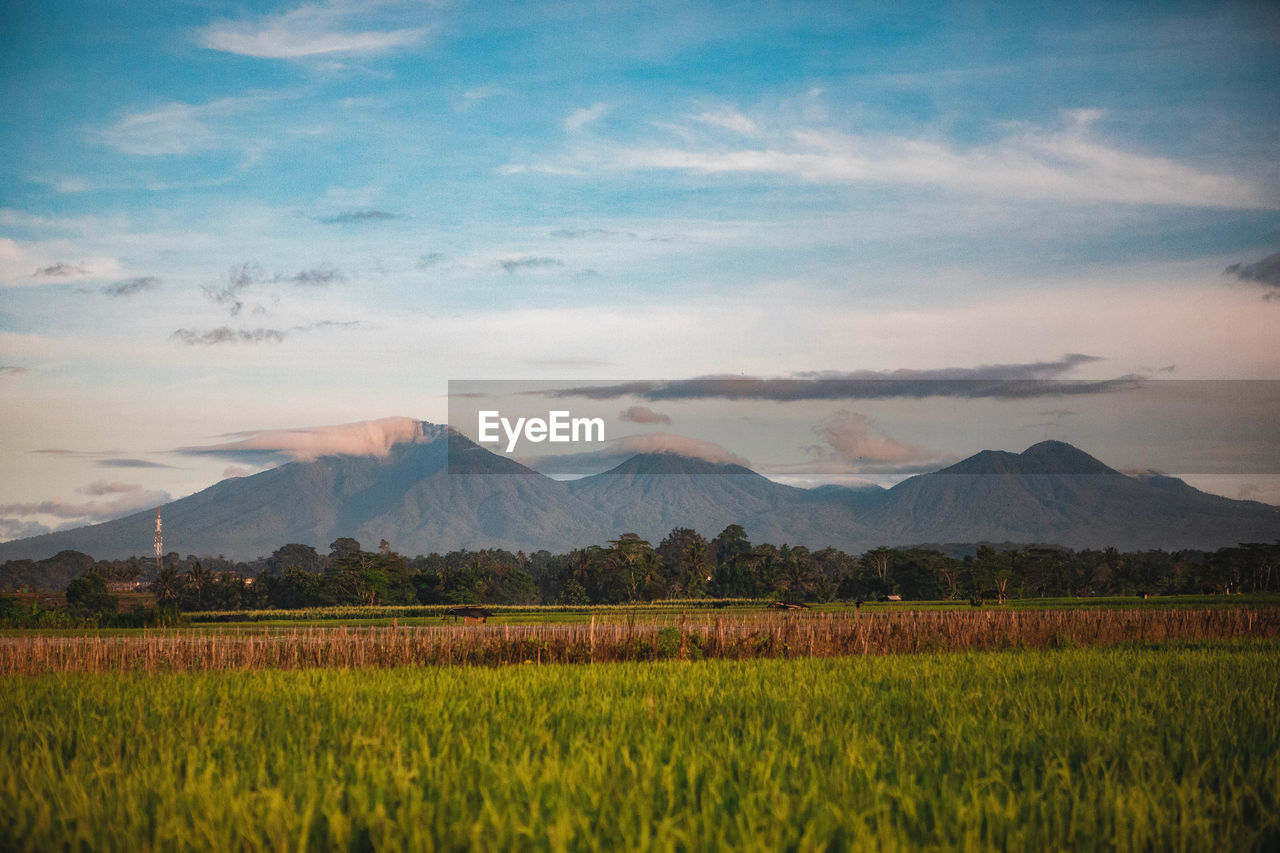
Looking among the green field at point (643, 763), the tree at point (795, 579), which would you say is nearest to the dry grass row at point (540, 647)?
the green field at point (643, 763)

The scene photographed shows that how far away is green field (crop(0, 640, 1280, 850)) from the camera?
6.16 meters

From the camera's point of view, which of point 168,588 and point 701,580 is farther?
point 701,580

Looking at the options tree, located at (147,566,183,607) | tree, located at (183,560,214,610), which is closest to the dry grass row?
tree, located at (183,560,214,610)

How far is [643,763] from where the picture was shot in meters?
8.06

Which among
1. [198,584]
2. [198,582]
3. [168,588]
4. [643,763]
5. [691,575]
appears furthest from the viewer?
[691,575]

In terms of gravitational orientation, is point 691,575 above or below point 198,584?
below

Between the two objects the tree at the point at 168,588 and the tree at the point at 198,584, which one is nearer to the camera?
the tree at the point at 198,584

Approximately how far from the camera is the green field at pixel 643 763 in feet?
20.2

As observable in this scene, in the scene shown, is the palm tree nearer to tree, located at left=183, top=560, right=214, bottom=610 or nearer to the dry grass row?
tree, located at left=183, top=560, right=214, bottom=610

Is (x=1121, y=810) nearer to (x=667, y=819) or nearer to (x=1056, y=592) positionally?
(x=667, y=819)

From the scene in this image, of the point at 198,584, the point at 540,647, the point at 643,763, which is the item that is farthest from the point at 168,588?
the point at 643,763

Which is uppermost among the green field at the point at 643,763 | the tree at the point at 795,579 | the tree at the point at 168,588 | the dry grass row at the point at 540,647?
the green field at the point at 643,763

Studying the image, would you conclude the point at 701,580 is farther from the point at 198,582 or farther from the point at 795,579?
the point at 198,582

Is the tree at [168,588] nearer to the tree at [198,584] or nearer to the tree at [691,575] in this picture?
the tree at [198,584]
